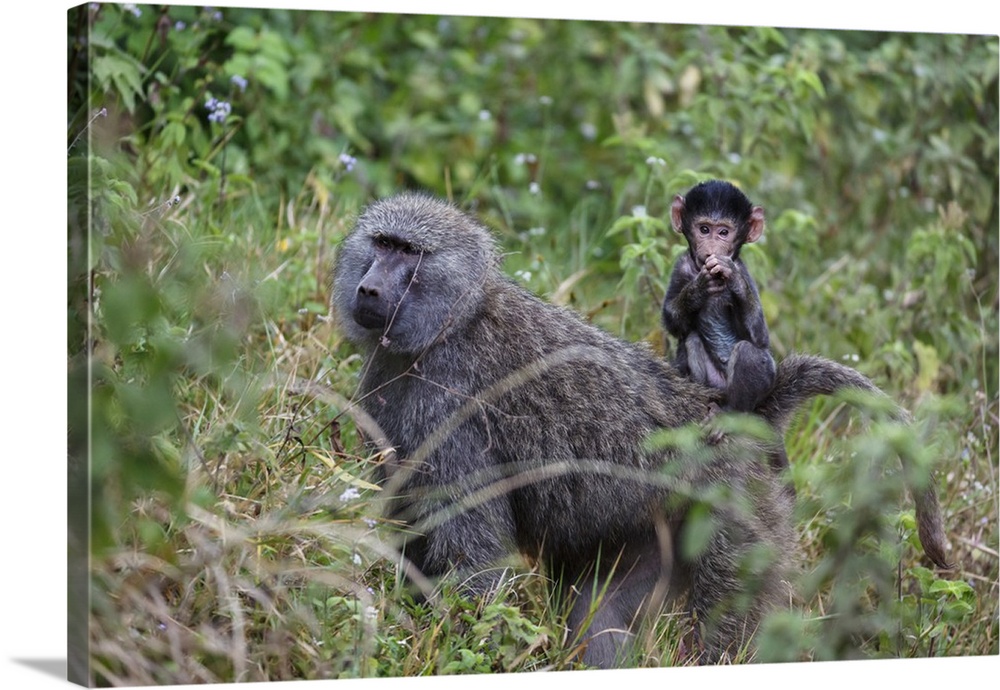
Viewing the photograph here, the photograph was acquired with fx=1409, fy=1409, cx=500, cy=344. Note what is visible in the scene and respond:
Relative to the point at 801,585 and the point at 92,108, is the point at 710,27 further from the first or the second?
the point at 92,108

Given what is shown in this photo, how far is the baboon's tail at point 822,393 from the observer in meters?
4.73

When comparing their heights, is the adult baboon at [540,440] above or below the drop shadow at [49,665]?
above

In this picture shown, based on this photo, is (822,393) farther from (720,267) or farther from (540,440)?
(540,440)

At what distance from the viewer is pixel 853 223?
7719 millimetres

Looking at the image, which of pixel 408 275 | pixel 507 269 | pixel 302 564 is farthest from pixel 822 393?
pixel 302 564

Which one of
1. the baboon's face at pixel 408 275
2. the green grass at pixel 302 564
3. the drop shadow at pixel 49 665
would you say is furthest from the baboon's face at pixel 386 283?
the drop shadow at pixel 49 665

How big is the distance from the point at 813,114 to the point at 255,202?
2969 mm

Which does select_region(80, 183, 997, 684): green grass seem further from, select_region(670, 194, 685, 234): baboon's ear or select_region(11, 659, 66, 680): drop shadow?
select_region(670, 194, 685, 234): baboon's ear

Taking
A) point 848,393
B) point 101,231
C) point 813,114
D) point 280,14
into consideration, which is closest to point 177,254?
point 101,231

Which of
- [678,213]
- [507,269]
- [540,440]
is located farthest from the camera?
[507,269]

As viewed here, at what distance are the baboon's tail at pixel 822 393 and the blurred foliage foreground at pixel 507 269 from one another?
14 cm

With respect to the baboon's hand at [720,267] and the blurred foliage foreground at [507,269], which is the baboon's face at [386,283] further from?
the baboon's hand at [720,267]

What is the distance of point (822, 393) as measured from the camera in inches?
189

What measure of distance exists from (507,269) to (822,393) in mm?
1595
